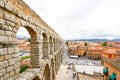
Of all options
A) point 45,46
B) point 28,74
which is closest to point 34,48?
point 28,74

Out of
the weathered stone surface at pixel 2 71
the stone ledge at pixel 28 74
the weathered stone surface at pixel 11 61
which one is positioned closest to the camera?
the weathered stone surface at pixel 2 71

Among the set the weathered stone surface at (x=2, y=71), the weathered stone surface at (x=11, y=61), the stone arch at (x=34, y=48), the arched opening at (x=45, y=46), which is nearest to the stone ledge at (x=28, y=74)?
the stone arch at (x=34, y=48)

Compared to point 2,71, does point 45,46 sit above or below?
above

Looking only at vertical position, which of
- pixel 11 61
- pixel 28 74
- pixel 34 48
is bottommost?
pixel 28 74

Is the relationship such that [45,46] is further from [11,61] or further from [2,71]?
[2,71]

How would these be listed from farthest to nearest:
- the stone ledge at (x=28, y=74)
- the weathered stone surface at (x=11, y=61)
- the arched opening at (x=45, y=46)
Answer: the arched opening at (x=45, y=46)
the stone ledge at (x=28, y=74)
the weathered stone surface at (x=11, y=61)

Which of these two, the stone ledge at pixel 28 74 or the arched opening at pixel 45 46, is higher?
the arched opening at pixel 45 46

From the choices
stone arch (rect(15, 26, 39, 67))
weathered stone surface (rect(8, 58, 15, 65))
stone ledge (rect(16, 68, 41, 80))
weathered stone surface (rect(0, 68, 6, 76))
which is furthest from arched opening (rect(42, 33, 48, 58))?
weathered stone surface (rect(0, 68, 6, 76))

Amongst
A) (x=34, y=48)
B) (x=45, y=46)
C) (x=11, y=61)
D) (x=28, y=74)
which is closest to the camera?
(x=11, y=61)

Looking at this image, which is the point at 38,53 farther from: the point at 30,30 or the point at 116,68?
the point at 116,68

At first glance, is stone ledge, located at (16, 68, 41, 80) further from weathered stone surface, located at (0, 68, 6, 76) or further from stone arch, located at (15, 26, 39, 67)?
weathered stone surface, located at (0, 68, 6, 76)

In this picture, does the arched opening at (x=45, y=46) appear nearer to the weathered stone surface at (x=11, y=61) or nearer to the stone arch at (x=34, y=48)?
the stone arch at (x=34, y=48)

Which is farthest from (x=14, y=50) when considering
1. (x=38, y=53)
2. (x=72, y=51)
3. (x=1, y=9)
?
(x=72, y=51)

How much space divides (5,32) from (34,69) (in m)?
4.59
